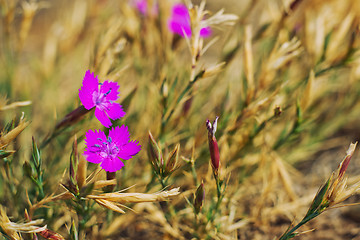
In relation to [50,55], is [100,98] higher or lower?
higher

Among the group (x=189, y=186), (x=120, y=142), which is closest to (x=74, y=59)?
(x=189, y=186)

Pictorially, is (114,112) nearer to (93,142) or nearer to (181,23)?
(93,142)

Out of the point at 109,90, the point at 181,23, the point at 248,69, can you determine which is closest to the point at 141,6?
the point at 181,23

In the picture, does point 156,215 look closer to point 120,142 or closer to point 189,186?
point 189,186

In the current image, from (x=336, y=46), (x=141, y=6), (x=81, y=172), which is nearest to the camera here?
(x=81, y=172)

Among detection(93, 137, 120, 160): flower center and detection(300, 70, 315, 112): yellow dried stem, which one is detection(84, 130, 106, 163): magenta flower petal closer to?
detection(93, 137, 120, 160): flower center

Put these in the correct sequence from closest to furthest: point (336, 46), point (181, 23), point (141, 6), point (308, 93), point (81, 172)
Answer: point (81, 172)
point (308, 93)
point (336, 46)
point (181, 23)
point (141, 6)
